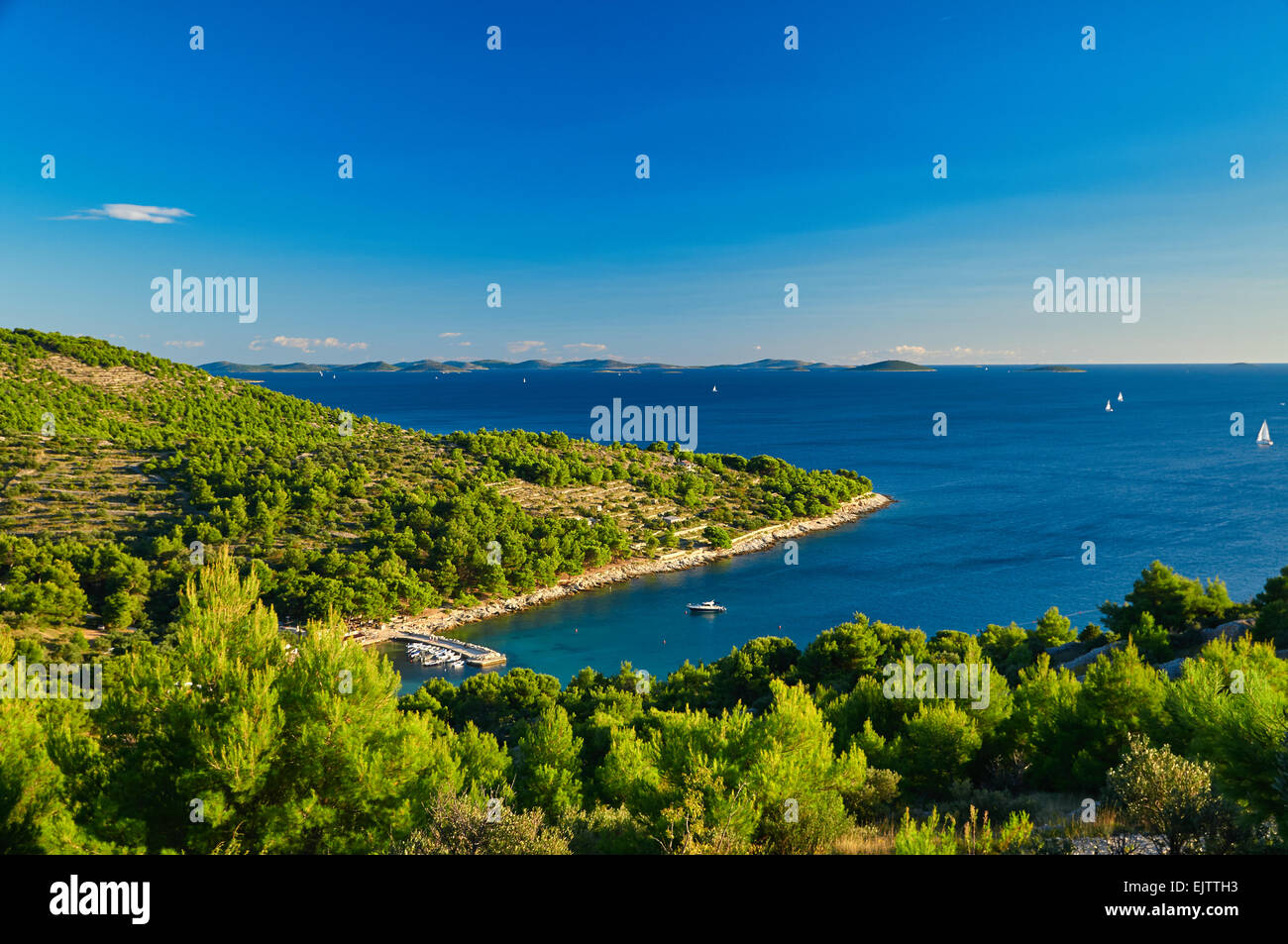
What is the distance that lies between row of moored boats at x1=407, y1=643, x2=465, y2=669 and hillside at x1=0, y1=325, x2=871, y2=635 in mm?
5083

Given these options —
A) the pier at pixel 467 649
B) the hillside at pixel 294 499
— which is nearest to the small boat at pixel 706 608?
the hillside at pixel 294 499

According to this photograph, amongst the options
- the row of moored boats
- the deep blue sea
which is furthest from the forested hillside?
the deep blue sea

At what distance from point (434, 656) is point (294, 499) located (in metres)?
22.8

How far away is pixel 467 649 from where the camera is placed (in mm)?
45062

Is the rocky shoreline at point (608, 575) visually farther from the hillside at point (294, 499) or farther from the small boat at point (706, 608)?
the small boat at point (706, 608)

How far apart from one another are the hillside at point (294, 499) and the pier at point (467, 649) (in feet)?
8.67

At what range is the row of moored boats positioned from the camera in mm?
42719

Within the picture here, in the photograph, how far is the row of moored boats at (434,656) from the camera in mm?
42719

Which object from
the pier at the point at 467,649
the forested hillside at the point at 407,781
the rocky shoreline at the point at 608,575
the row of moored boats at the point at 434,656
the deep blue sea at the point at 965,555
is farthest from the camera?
the deep blue sea at the point at 965,555

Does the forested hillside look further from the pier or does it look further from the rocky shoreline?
the rocky shoreline

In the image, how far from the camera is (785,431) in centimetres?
16150

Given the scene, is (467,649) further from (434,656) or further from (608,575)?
(608,575)
